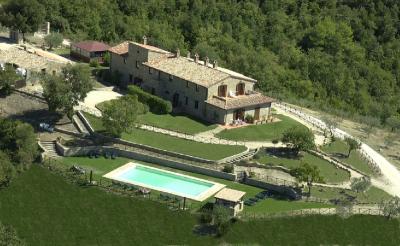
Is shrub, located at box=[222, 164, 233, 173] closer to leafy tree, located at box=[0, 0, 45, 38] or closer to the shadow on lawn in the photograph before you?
the shadow on lawn

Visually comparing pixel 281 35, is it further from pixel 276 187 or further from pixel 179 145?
pixel 276 187

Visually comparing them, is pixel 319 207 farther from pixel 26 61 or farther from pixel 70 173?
pixel 26 61

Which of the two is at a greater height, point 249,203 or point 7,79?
point 7,79

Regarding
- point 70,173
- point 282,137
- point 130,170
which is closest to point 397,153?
point 282,137

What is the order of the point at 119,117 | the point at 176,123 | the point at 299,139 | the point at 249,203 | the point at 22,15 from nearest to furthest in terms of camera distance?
the point at 249,203, the point at 119,117, the point at 299,139, the point at 176,123, the point at 22,15

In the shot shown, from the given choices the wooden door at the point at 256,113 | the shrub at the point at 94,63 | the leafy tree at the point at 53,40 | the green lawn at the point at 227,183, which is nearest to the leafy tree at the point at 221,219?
the green lawn at the point at 227,183

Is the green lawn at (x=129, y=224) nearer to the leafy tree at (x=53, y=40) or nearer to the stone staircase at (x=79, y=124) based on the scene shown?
the stone staircase at (x=79, y=124)

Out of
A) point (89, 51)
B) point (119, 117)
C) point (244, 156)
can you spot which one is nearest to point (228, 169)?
point (244, 156)

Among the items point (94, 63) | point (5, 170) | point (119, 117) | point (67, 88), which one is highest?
point (67, 88)
